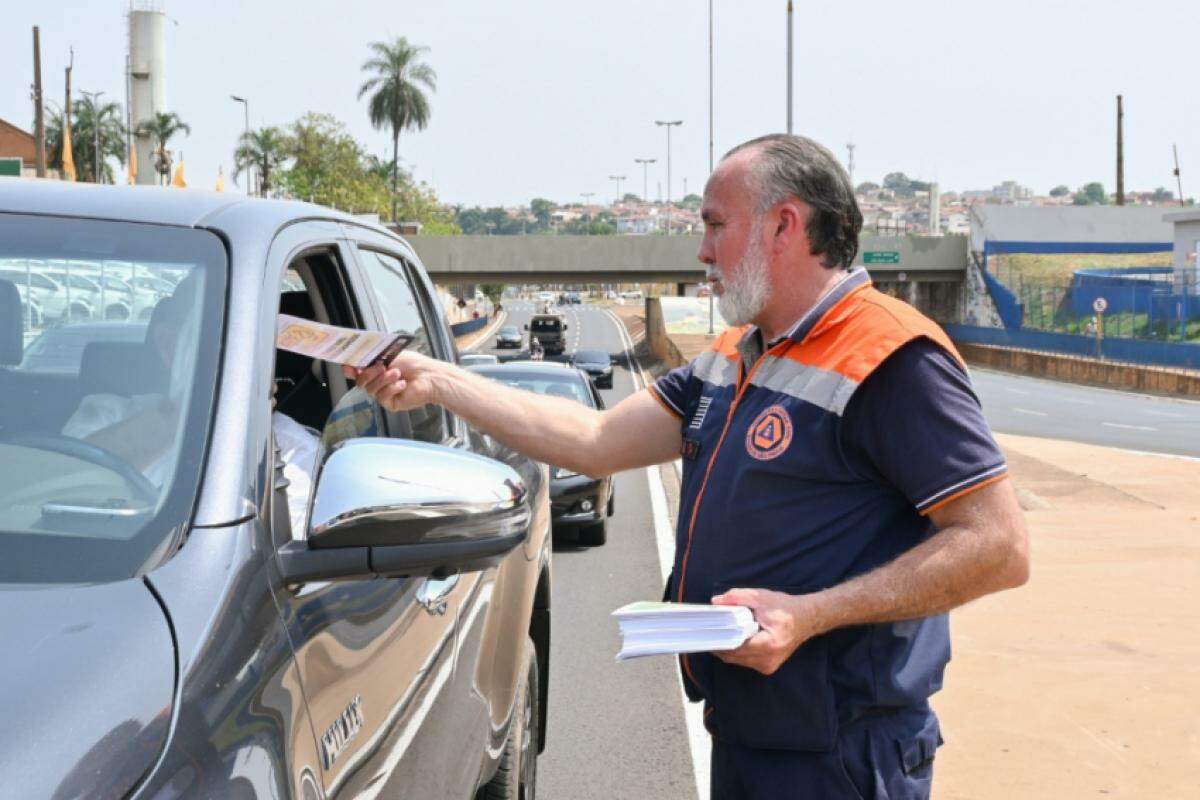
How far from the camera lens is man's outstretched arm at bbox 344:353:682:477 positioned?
3531mm

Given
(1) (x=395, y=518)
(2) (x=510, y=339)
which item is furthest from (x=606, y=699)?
(2) (x=510, y=339)

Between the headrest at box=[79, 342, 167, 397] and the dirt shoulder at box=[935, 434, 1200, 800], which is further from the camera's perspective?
the dirt shoulder at box=[935, 434, 1200, 800]

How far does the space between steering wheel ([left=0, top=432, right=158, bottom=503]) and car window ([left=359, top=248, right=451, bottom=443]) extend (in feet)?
4.61

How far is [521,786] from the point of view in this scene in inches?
174

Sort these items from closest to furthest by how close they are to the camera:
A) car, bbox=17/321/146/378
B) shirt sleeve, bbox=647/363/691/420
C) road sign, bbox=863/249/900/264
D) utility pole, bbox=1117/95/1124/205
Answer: car, bbox=17/321/146/378
shirt sleeve, bbox=647/363/691/420
road sign, bbox=863/249/900/264
utility pole, bbox=1117/95/1124/205

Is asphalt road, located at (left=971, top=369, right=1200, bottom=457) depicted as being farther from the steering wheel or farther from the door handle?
the steering wheel

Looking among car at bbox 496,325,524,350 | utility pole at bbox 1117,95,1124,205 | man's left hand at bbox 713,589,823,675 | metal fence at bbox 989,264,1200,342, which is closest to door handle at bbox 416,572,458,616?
man's left hand at bbox 713,589,823,675

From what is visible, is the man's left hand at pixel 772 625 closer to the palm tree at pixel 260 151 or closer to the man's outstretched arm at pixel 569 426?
the man's outstretched arm at pixel 569 426

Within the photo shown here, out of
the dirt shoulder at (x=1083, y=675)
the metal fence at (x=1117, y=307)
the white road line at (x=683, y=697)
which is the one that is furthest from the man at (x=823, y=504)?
the metal fence at (x=1117, y=307)

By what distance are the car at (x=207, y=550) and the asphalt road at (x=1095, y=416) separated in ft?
75.8

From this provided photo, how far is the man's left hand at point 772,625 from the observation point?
266 cm

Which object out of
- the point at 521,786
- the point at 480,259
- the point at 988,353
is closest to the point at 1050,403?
the point at 988,353

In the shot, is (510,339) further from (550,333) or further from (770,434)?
(770,434)

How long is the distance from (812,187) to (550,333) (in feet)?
218
